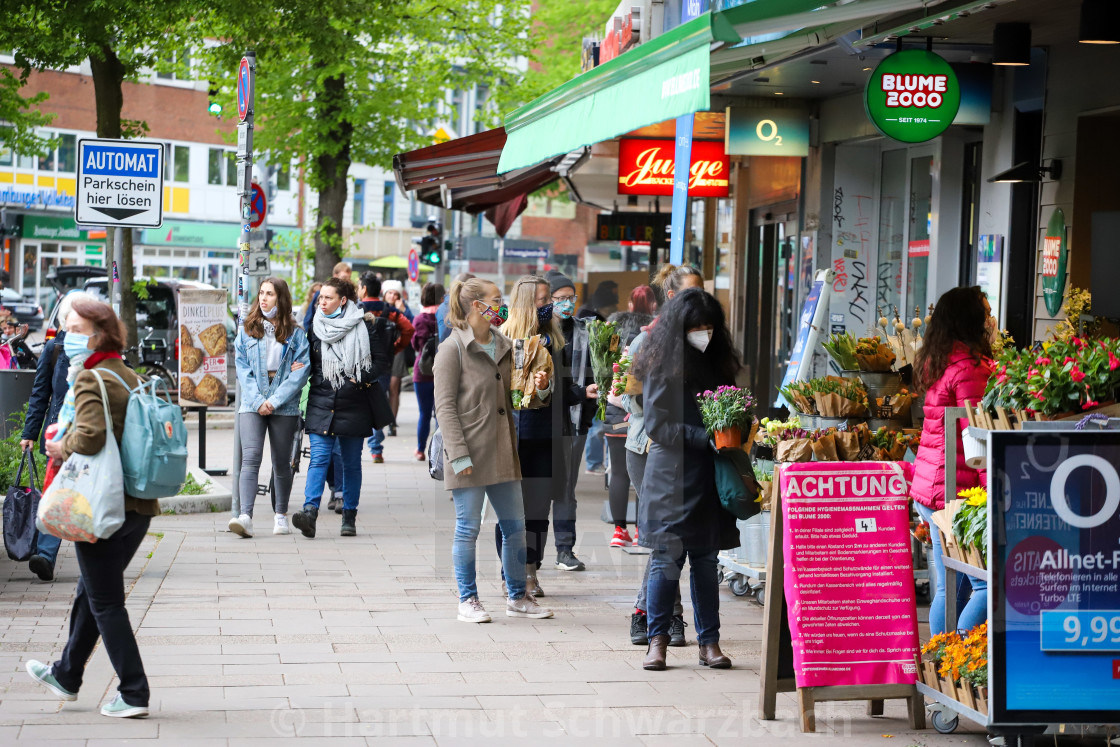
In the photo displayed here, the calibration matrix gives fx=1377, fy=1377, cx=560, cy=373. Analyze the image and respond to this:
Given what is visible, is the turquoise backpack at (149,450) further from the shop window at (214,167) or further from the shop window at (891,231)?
the shop window at (214,167)

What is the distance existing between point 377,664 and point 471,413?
5.10 ft

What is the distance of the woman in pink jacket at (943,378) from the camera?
643 centimetres

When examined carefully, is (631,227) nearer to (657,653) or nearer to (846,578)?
(657,653)

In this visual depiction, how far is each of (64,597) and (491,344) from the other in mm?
2920

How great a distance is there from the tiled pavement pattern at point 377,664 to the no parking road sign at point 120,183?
272cm

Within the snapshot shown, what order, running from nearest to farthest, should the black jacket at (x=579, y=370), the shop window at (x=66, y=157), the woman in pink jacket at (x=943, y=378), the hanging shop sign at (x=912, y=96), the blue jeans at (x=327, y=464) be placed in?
the woman in pink jacket at (x=943, y=378)
the hanging shop sign at (x=912, y=96)
the black jacket at (x=579, y=370)
the blue jeans at (x=327, y=464)
the shop window at (x=66, y=157)

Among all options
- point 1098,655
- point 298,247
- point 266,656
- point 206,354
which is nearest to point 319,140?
point 298,247

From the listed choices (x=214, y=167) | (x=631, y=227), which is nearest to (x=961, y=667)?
(x=631, y=227)

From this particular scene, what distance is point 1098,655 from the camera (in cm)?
500

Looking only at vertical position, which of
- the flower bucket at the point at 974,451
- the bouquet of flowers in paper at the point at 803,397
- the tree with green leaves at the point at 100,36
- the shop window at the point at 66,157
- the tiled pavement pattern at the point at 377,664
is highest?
the shop window at the point at 66,157

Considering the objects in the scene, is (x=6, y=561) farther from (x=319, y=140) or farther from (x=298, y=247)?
(x=298, y=247)

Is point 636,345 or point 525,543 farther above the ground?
point 636,345

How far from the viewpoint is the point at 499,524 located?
7934mm

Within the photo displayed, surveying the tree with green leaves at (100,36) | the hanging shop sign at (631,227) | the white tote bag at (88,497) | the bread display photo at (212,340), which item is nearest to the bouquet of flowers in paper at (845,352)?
the white tote bag at (88,497)
